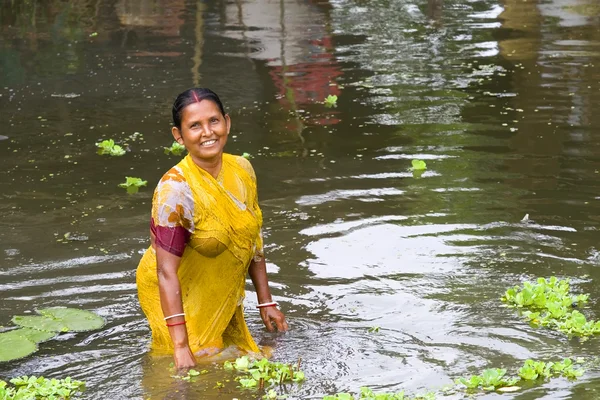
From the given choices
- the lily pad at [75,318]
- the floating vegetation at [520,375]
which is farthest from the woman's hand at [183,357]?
the floating vegetation at [520,375]

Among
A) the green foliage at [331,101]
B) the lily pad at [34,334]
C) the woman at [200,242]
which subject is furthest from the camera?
the green foliage at [331,101]

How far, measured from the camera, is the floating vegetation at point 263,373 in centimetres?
467

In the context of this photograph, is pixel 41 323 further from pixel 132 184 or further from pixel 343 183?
pixel 343 183

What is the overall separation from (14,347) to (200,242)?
51.9 inches

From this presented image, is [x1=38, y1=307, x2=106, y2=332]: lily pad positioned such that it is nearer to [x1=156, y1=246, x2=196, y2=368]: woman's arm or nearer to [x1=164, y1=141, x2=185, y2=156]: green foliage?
[x1=156, y1=246, x2=196, y2=368]: woman's arm

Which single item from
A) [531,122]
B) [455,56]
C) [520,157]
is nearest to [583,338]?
[520,157]

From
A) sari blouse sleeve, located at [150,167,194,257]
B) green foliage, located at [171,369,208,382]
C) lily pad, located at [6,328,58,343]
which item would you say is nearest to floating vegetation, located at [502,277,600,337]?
green foliage, located at [171,369,208,382]

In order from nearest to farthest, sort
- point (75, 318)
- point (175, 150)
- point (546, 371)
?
point (546, 371)
point (75, 318)
point (175, 150)

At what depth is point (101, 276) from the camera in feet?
21.3

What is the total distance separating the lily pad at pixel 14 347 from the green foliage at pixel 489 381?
2.38m

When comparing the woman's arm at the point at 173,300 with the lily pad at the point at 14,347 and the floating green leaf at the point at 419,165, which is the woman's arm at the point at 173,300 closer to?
the lily pad at the point at 14,347

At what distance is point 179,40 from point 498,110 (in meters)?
6.58

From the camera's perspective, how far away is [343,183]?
836 cm

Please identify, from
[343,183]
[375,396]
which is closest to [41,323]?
[375,396]
